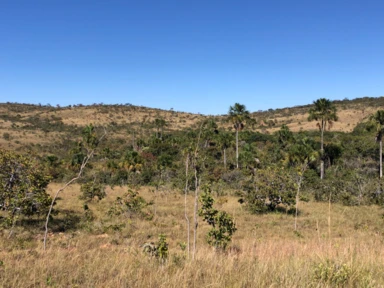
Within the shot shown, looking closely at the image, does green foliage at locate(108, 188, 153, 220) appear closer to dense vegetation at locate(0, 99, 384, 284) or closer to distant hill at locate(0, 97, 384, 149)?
dense vegetation at locate(0, 99, 384, 284)

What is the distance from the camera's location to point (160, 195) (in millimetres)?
25094

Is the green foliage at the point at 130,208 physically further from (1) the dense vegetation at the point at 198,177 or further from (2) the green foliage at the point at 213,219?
(2) the green foliage at the point at 213,219

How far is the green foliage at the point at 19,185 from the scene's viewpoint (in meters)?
11.6

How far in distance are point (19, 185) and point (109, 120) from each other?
76126 millimetres

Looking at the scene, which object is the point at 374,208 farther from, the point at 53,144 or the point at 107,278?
the point at 53,144

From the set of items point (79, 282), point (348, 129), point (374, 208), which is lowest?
point (374, 208)

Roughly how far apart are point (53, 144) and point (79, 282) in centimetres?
6067

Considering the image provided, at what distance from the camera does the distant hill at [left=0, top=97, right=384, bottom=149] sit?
65312 mm

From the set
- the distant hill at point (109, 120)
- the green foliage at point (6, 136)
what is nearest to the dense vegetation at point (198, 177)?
the green foliage at point (6, 136)

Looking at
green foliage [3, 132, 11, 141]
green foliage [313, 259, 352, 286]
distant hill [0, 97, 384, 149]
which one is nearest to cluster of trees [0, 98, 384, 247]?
green foliage [313, 259, 352, 286]

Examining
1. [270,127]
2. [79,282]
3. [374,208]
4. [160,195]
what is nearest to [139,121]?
[270,127]

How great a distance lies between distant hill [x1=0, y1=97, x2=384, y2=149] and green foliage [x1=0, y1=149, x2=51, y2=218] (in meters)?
47.7

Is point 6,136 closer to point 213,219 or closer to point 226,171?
point 226,171

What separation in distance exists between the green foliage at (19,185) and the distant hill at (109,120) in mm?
47707
